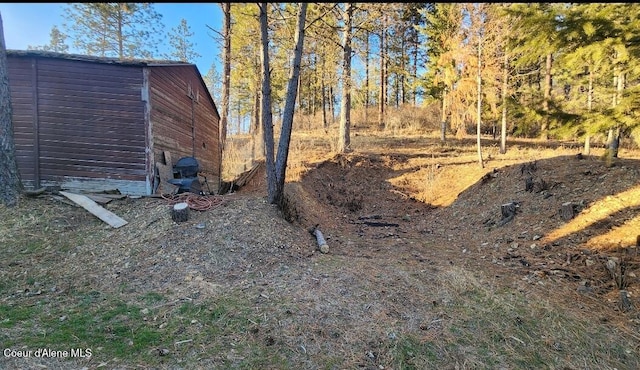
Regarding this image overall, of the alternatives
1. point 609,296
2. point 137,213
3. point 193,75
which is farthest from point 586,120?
point 193,75

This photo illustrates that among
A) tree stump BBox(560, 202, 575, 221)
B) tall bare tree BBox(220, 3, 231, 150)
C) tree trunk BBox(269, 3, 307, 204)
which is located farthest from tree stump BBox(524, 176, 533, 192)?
tall bare tree BBox(220, 3, 231, 150)

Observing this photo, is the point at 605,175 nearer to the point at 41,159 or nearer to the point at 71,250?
the point at 71,250

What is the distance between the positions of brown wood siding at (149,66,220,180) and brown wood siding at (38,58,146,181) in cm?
55

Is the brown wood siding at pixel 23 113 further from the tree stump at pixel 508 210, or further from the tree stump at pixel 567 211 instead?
the tree stump at pixel 567 211

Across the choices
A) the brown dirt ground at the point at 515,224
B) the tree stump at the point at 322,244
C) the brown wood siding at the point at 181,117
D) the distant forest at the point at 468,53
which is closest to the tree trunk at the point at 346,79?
the distant forest at the point at 468,53

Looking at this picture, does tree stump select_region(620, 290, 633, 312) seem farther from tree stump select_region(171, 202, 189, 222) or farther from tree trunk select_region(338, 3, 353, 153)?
tree trunk select_region(338, 3, 353, 153)

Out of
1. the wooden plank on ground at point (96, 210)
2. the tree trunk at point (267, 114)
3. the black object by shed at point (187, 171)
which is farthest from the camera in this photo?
the black object by shed at point (187, 171)

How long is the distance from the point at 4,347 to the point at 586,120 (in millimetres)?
6702

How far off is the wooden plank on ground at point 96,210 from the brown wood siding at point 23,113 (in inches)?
71.7

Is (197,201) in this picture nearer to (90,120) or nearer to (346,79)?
(90,120)

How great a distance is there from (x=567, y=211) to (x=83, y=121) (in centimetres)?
1088

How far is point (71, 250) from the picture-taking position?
212 inches

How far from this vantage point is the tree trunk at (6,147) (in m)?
6.39

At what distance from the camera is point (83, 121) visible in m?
8.27
